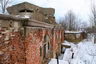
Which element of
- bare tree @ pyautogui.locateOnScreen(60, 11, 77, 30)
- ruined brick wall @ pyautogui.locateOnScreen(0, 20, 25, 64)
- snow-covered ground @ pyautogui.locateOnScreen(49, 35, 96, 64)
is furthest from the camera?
bare tree @ pyautogui.locateOnScreen(60, 11, 77, 30)

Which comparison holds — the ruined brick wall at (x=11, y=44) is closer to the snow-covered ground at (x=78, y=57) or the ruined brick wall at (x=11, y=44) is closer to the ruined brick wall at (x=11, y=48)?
the ruined brick wall at (x=11, y=48)

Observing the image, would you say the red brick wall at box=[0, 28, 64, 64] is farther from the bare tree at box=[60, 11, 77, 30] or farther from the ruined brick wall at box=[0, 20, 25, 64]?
the bare tree at box=[60, 11, 77, 30]

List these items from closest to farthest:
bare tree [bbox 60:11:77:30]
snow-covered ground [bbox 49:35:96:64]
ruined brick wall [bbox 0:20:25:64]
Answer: ruined brick wall [bbox 0:20:25:64], snow-covered ground [bbox 49:35:96:64], bare tree [bbox 60:11:77:30]

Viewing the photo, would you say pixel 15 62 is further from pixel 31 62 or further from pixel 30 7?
pixel 30 7

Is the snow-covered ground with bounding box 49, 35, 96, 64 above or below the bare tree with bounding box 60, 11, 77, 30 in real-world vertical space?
below

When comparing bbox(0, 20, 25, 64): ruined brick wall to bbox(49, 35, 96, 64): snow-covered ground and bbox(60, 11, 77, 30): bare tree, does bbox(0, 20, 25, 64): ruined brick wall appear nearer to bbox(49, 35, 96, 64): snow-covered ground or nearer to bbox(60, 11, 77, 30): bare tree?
bbox(49, 35, 96, 64): snow-covered ground

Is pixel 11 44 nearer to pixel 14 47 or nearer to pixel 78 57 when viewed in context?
pixel 14 47

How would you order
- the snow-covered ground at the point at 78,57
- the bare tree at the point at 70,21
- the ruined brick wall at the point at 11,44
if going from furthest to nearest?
the bare tree at the point at 70,21 → the snow-covered ground at the point at 78,57 → the ruined brick wall at the point at 11,44

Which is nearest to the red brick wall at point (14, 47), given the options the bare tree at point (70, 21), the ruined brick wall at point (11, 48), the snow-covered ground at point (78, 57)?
the ruined brick wall at point (11, 48)

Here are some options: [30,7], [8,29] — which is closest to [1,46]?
[8,29]

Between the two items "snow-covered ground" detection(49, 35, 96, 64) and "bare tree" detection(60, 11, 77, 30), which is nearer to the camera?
"snow-covered ground" detection(49, 35, 96, 64)

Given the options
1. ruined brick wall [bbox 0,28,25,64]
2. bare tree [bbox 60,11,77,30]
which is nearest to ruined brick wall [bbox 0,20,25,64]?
ruined brick wall [bbox 0,28,25,64]

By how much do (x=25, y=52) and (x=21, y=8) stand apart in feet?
21.3

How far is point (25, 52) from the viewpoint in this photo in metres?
4.75
